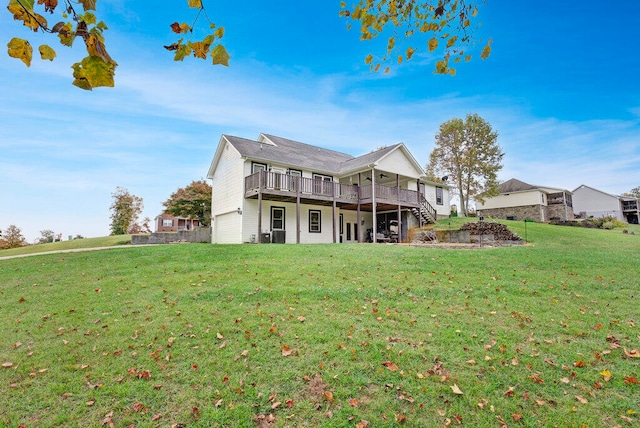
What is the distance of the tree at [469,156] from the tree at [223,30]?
31.8 meters

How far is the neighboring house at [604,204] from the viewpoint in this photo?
4553 cm

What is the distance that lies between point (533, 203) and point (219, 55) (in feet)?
147

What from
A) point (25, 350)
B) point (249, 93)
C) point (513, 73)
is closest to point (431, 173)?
point (513, 73)

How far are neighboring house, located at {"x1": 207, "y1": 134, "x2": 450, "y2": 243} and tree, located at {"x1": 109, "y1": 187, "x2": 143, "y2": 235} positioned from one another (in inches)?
904

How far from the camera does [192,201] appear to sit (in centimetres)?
3058

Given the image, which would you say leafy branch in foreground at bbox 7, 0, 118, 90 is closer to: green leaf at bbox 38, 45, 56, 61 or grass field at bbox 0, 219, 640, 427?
green leaf at bbox 38, 45, 56, 61

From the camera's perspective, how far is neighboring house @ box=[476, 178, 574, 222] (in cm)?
3741

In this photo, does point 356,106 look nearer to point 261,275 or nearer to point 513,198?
point 261,275

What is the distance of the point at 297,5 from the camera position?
308 inches

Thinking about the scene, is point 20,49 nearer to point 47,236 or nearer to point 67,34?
point 67,34

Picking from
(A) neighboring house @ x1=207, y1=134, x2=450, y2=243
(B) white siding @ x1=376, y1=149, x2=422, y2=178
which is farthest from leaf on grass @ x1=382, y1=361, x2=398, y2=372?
(B) white siding @ x1=376, y1=149, x2=422, y2=178

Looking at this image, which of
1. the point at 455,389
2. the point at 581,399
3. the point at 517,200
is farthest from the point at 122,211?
the point at 517,200

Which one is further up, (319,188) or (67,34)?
(319,188)

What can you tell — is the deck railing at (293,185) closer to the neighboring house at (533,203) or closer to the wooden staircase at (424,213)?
the wooden staircase at (424,213)
